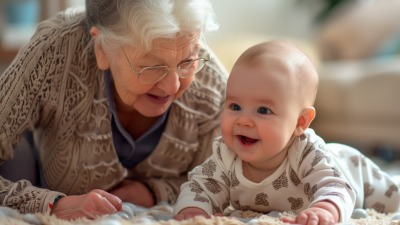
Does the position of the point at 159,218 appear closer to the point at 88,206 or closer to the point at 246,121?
the point at 88,206

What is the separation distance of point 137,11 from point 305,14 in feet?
13.6

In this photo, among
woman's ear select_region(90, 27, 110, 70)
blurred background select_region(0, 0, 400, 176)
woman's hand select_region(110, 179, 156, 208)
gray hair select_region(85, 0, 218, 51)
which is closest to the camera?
gray hair select_region(85, 0, 218, 51)

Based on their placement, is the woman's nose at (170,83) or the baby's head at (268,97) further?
the woman's nose at (170,83)

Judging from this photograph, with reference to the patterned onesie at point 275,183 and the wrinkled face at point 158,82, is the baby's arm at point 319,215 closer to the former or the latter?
the patterned onesie at point 275,183

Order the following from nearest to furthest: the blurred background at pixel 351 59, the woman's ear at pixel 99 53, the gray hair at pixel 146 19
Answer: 1. the gray hair at pixel 146 19
2. the woman's ear at pixel 99 53
3. the blurred background at pixel 351 59

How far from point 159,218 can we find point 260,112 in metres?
0.32

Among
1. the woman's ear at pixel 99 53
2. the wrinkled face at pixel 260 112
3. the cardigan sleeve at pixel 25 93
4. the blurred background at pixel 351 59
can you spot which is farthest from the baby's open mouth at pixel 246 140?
the blurred background at pixel 351 59

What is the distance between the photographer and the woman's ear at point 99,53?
1.64 metres

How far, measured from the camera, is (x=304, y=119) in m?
1.47

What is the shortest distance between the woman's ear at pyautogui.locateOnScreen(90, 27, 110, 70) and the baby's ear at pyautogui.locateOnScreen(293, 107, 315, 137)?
1.62 ft

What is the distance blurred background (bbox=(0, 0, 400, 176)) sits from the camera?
3765mm

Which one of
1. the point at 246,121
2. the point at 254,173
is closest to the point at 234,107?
the point at 246,121

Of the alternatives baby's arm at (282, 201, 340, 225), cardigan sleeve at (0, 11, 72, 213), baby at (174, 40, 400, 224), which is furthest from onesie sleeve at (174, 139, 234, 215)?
cardigan sleeve at (0, 11, 72, 213)

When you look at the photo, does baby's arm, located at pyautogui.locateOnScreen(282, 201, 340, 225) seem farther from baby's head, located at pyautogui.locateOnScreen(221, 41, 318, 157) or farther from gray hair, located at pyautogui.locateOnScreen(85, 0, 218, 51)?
gray hair, located at pyautogui.locateOnScreen(85, 0, 218, 51)
